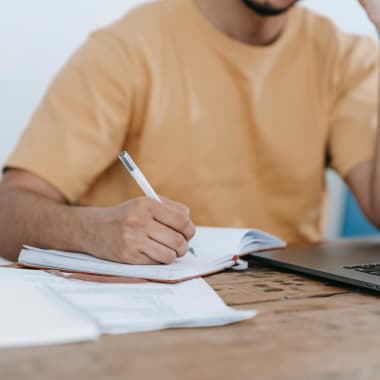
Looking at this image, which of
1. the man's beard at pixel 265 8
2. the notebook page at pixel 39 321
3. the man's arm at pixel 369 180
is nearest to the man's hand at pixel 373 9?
the man's arm at pixel 369 180

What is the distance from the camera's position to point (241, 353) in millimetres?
533

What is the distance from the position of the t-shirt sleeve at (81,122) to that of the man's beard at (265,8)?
28 cm

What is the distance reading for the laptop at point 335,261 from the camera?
808 mm

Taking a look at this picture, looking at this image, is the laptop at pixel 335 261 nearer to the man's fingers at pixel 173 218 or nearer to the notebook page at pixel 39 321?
the man's fingers at pixel 173 218

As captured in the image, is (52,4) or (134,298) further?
(52,4)

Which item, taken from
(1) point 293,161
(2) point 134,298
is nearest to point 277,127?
(1) point 293,161

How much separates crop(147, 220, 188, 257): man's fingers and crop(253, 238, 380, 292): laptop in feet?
0.47

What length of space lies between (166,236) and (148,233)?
23 millimetres

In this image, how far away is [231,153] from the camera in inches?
54.0

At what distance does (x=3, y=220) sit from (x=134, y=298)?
48 cm

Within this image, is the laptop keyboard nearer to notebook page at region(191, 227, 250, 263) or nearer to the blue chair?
notebook page at region(191, 227, 250, 263)

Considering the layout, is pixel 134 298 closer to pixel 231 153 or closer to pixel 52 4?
pixel 231 153

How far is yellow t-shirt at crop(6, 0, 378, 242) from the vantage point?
4.14ft

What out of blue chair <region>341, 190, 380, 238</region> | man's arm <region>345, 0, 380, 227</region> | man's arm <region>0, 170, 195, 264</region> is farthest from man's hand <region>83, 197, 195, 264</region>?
blue chair <region>341, 190, 380, 238</region>
